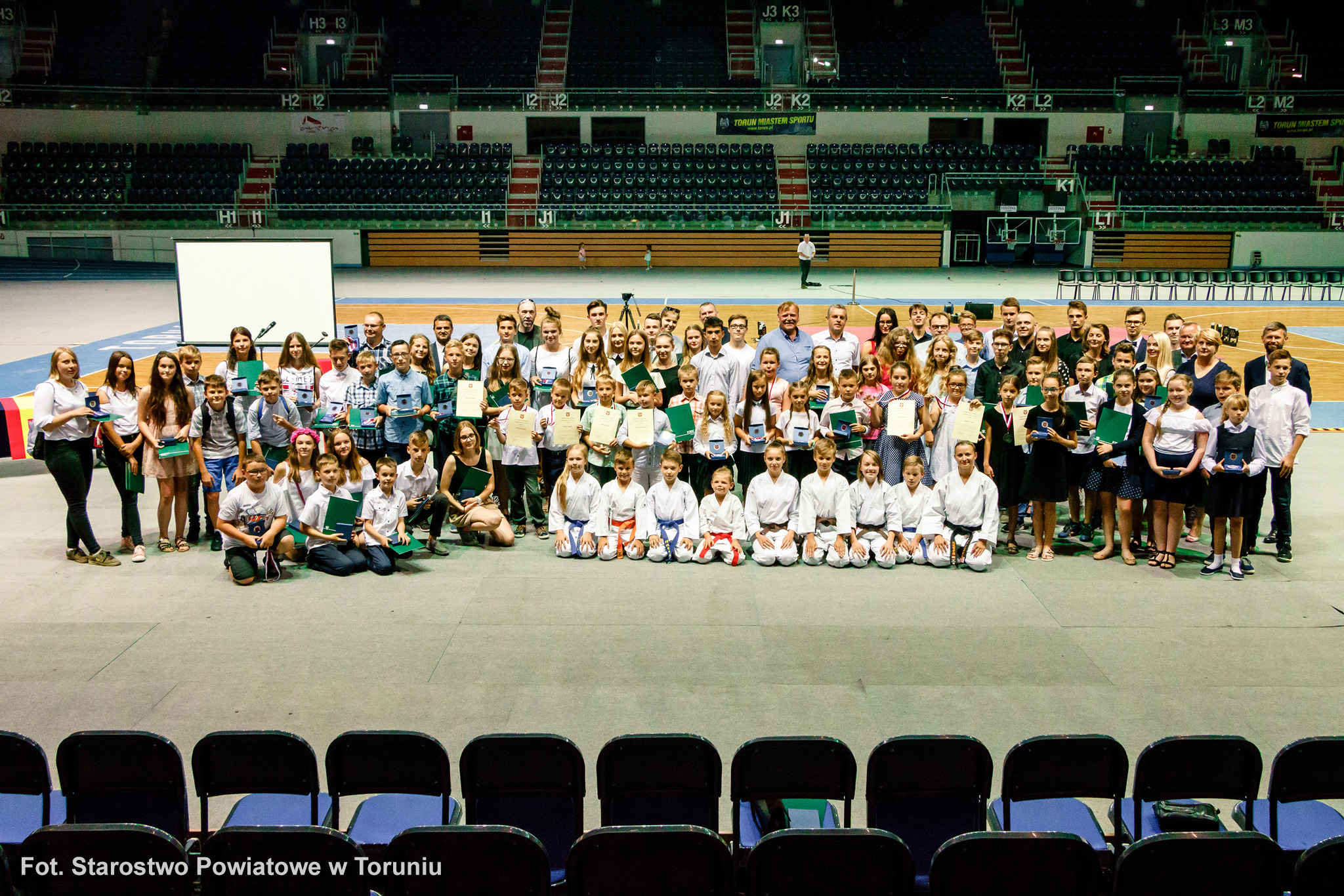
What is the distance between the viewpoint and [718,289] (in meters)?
30.5

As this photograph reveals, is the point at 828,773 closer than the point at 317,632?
Yes

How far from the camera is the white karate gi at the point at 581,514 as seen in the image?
9.38 meters

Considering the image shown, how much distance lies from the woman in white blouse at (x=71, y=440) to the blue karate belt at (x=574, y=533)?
3.93 m

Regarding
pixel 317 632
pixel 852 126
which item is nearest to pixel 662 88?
pixel 852 126

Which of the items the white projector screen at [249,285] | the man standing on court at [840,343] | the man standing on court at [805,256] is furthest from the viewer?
the man standing on court at [805,256]

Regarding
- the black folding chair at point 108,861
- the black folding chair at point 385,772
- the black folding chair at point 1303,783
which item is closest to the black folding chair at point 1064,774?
the black folding chair at point 1303,783

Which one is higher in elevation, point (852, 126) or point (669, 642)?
point (852, 126)

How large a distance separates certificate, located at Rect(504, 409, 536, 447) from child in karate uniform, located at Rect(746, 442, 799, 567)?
7.01 feet

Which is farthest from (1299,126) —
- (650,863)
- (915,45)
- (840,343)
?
(650,863)

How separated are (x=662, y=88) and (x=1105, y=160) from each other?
1688cm

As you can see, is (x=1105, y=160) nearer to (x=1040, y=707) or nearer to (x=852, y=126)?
(x=852, y=126)

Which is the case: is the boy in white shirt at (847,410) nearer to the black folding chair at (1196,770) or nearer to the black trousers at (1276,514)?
the black trousers at (1276,514)

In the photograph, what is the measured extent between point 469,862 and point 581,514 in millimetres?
5970

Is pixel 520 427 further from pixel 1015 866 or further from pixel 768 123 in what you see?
pixel 768 123
